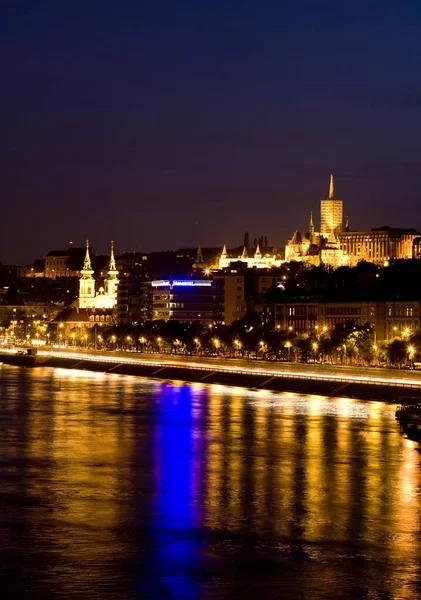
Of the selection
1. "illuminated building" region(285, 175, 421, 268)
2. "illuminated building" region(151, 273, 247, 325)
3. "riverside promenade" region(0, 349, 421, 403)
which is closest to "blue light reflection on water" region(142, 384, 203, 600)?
A: "riverside promenade" region(0, 349, 421, 403)

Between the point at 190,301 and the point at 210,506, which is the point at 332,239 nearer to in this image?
the point at 190,301

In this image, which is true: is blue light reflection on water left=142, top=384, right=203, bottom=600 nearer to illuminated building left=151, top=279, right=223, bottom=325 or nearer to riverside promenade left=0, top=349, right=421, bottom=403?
riverside promenade left=0, top=349, right=421, bottom=403

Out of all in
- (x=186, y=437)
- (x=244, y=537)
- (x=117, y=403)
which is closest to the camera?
(x=244, y=537)

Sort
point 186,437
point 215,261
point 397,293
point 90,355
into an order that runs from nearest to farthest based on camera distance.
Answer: point 186,437 < point 397,293 < point 90,355 < point 215,261

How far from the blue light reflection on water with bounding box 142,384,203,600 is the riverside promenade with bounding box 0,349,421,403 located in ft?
33.2

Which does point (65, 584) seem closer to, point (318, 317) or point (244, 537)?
point (244, 537)

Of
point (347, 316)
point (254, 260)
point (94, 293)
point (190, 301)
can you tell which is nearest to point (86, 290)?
point (94, 293)

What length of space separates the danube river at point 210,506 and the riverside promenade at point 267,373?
189 inches

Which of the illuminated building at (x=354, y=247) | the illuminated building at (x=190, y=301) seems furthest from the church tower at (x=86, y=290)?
the illuminated building at (x=190, y=301)

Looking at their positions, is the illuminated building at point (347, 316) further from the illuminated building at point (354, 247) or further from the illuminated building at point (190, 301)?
the illuminated building at point (354, 247)

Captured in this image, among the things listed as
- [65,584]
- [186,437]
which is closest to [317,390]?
[186,437]

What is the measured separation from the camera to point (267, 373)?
72125 millimetres

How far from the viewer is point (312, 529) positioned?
2895cm

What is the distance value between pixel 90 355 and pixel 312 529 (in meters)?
76.9
